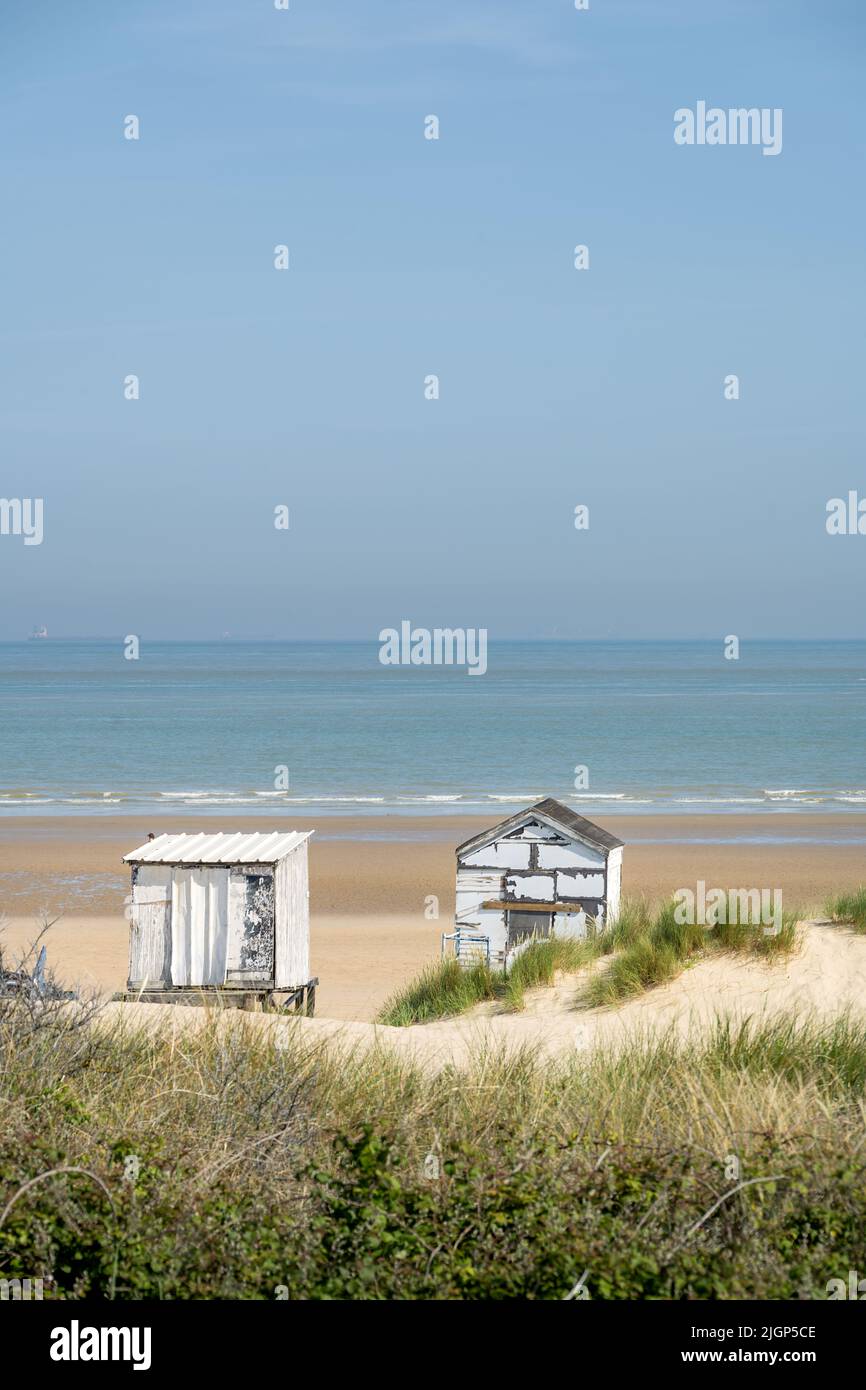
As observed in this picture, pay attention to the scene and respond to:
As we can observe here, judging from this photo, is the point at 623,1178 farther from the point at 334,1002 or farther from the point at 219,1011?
the point at 334,1002

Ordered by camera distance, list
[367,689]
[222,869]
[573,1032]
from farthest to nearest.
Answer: [367,689] → [222,869] → [573,1032]

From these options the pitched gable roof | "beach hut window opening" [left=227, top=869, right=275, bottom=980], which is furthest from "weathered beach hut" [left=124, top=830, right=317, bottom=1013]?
the pitched gable roof

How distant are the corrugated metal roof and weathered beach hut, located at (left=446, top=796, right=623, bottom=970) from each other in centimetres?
203

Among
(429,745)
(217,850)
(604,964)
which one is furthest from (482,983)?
(429,745)

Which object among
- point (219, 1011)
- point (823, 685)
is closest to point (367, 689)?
point (823, 685)

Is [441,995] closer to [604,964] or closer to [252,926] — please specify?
[604,964]

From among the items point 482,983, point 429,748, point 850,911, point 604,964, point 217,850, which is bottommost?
point 482,983

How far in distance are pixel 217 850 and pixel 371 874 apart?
1385 centimetres

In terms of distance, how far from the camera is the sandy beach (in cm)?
1852

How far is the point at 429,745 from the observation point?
2290 inches

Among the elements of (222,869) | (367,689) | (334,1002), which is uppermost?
(367,689)
